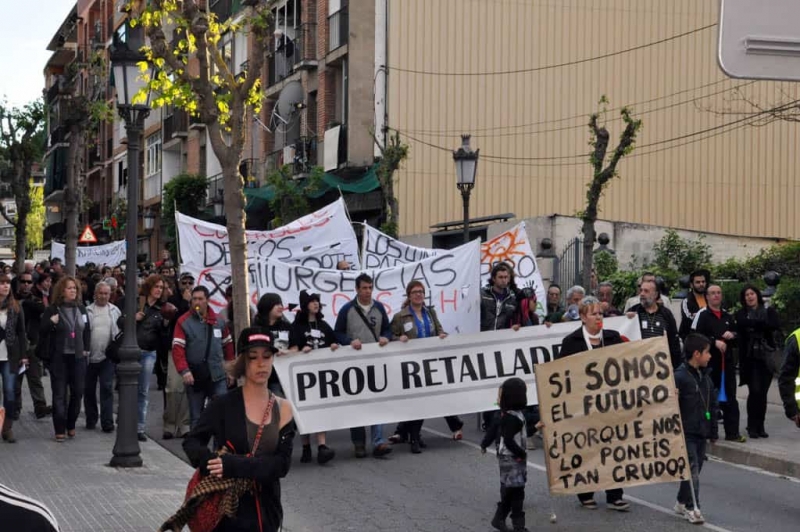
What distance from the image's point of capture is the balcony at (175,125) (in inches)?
1969

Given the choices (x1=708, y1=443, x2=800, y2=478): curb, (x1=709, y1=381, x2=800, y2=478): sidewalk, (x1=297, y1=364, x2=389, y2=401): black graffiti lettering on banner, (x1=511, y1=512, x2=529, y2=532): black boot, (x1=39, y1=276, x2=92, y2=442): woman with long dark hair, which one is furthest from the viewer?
(x1=39, y1=276, x2=92, y2=442): woman with long dark hair

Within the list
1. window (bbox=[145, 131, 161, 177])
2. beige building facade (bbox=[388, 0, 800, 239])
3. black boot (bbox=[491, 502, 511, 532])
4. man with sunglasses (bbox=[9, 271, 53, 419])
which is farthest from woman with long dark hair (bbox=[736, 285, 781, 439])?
window (bbox=[145, 131, 161, 177])

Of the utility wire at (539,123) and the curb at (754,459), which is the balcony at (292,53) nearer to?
the utility wire at (539,123)

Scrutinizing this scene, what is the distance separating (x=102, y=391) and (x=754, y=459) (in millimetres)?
7425

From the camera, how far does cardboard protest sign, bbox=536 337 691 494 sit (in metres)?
9.88

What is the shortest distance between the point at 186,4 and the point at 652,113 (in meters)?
19.7

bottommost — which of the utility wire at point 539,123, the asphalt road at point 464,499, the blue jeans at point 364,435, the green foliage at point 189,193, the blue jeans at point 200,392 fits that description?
the asphalt road at point 464,499

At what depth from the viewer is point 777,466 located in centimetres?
1262

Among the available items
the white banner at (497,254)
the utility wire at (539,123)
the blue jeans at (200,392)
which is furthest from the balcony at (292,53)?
the blue jeans at (200,392)

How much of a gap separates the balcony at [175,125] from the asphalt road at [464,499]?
3761cm

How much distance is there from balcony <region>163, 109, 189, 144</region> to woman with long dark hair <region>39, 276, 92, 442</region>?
3541 cm

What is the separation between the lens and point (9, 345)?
1366 centimetres

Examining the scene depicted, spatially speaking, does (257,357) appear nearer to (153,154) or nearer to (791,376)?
(791,376)

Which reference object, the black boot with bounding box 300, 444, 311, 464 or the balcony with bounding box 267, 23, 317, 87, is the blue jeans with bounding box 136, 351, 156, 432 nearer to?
the black boot with bounding box 300, 444, 311, 464
